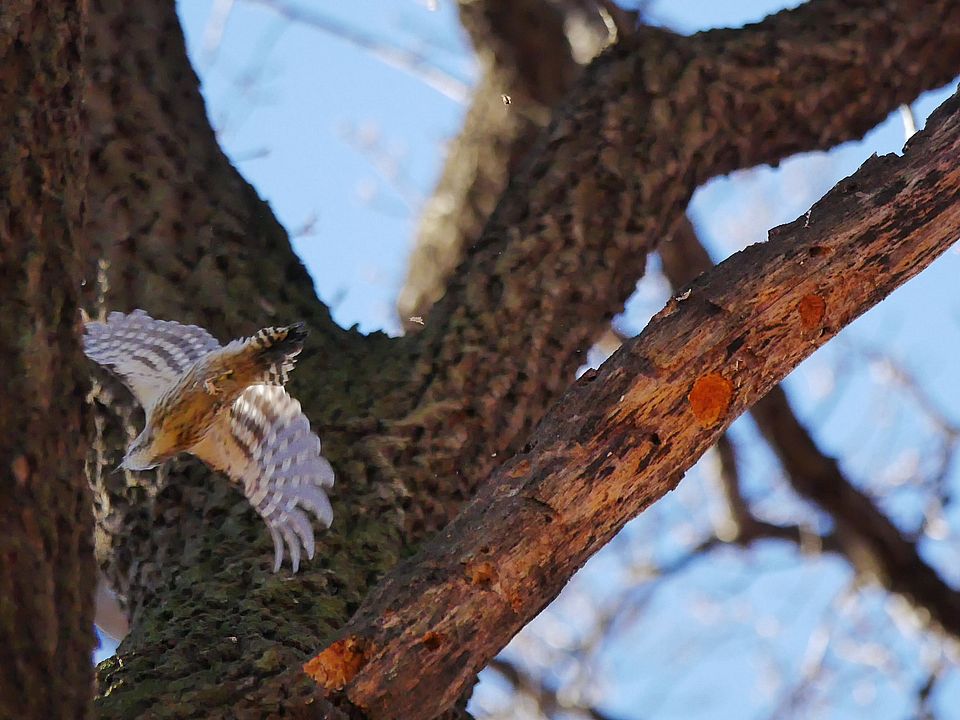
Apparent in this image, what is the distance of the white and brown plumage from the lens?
8.04 ft

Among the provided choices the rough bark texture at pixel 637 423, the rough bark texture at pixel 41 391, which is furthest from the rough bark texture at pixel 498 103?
the rough bark texture at pixel 41 391

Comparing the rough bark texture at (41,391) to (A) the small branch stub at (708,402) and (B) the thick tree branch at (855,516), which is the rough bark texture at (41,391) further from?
(B) the thick tree branch at (855,516)

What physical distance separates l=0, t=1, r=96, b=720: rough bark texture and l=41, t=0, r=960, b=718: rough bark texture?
0.64m

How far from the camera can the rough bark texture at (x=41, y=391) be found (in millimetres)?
1468

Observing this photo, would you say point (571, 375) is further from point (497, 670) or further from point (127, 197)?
point (497, 670)

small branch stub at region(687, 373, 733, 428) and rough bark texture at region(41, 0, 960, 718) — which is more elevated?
rough bark texture at region(41, 0, 960, 718)

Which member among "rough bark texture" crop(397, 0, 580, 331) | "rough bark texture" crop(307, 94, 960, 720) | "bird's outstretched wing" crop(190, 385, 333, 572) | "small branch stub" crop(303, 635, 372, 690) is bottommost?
"small branch stub" crop(303, 635, 372, 690)

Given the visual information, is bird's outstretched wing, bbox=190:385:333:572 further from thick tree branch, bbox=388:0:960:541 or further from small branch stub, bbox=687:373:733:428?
small branch stub, bbox=687:373:733:428

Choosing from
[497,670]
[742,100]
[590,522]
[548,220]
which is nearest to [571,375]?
[548,220]

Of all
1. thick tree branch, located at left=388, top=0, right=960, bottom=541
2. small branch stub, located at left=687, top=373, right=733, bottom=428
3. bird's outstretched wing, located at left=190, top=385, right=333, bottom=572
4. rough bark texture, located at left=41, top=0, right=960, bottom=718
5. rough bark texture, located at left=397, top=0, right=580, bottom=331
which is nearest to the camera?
small branch stub, located at left=687, top=373, right=733, bottom=428

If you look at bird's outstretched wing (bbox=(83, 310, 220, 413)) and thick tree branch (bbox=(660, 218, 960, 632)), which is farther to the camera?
thick tree branch (bbox=(660, 218, 960, 632))

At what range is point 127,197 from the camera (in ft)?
9.76

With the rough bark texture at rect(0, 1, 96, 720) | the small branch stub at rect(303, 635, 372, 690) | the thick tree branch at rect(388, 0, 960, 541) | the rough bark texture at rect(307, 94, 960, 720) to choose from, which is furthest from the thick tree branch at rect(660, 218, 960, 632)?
the rough bark texture at rect(0, 1, 96, 720)

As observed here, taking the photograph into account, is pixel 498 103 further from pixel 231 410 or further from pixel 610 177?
pixel 231 410
